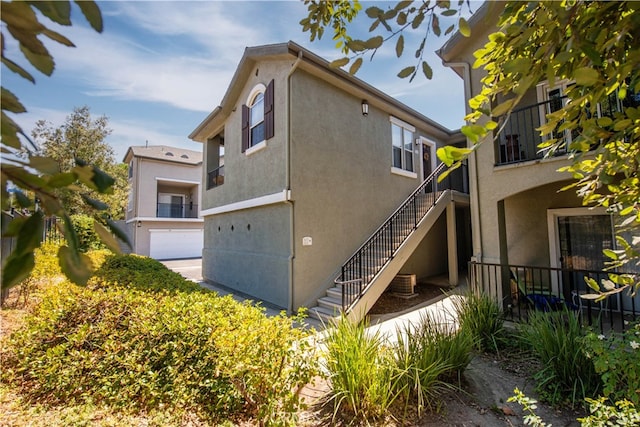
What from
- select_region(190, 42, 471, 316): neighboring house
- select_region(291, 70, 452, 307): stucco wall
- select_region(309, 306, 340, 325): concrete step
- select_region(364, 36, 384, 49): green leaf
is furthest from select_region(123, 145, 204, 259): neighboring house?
select_region(364, 36, 384, 49): green leaf

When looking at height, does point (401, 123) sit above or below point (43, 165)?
above

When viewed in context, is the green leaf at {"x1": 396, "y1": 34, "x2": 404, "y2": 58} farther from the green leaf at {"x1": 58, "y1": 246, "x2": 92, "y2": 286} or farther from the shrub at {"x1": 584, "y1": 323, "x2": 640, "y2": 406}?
the shrub at {"x1": 584, "y1": 323, "x2": 640, "y2": 406}

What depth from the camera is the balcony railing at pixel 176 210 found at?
2331 cm

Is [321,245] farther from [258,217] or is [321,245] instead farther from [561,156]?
[561,156]

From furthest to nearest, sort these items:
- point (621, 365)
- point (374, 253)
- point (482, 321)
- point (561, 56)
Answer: point (374, 253) → point (482, 321) → point (621, 365) → point (561, 56)

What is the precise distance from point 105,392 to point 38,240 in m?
3.49

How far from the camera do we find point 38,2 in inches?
29.7

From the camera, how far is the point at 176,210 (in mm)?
24328

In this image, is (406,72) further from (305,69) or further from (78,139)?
(78,139)

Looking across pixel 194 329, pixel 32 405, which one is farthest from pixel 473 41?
pixel 32 405

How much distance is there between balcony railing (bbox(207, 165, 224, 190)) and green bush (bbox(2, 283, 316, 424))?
9416mm

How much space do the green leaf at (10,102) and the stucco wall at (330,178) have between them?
7.28 m

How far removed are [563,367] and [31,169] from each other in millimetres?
5338

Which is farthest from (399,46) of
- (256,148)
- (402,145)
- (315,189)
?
(402,145)
